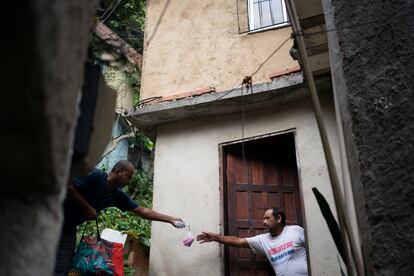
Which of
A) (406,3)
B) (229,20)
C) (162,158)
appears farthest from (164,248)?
(406,3)

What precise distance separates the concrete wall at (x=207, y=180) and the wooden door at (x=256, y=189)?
0.51 feet

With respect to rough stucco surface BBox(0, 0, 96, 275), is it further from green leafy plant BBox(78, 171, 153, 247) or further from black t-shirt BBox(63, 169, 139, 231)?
green leafy plant BBox(78, 171, 153, 247)

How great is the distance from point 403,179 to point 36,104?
180cm

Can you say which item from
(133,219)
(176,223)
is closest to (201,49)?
(176,223)

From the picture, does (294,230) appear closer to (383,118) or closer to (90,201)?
(90,201)

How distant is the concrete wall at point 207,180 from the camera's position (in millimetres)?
4820

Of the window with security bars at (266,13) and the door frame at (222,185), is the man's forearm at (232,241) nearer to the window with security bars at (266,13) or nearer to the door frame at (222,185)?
the door frame at (222,185)

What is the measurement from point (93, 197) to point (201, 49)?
131 inches

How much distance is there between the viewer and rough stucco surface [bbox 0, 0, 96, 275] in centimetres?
73

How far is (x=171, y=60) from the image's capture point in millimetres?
6668

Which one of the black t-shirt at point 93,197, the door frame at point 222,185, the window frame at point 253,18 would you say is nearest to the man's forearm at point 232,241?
the door frame at point 222,185

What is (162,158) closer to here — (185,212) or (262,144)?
(185,212)

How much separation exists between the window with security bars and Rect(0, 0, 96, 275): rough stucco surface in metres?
5.53

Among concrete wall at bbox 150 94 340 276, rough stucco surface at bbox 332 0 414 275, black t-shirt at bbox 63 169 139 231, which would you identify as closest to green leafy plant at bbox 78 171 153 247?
concrete wall at bbox 150 94 340 276
